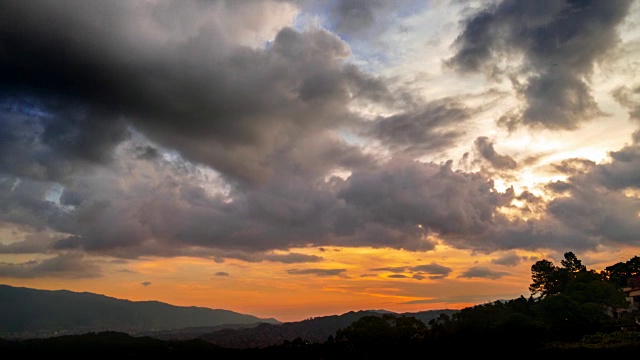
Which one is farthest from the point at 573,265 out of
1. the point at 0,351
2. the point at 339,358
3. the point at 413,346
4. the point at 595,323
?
the point at 0,351

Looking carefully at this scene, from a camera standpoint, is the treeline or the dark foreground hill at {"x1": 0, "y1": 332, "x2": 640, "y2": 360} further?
the treeline

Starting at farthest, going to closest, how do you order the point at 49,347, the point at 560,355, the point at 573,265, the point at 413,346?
the point at 573,265 → the point at 49,347 → the point at 413,346 → the point at 560,355

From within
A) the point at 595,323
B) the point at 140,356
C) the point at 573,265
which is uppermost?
the point at 573,265

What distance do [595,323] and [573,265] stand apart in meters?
53.6

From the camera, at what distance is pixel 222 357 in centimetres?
7381

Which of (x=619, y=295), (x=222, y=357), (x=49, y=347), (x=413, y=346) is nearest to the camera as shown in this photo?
(x=413, y=346)

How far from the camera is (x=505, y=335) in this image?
54.8 metres

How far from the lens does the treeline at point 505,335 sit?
43.9m

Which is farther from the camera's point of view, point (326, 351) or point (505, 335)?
point (326, 351)

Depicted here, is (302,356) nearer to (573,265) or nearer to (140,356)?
(140,356)

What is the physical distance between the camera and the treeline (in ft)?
144

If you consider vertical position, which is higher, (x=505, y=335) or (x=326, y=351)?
(x=505, y=335)

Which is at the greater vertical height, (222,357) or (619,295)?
(619,295)

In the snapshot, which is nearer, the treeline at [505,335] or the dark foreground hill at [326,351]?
the dark foreground hill at [326,351]
